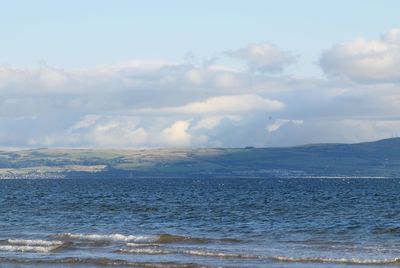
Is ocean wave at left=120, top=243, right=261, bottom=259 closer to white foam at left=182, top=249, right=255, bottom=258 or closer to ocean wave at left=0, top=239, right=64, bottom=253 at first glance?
white foam at left=182, top=249, right=255, bottom=258

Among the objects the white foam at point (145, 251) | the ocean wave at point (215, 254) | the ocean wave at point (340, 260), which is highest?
the white foam at point (145, 251)

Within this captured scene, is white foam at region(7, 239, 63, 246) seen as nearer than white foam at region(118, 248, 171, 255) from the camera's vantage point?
No

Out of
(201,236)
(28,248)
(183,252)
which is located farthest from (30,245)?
(201,236)

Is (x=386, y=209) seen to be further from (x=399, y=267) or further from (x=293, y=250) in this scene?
(x=399, y=267)

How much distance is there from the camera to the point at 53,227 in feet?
257

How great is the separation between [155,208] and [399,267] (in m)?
59.2

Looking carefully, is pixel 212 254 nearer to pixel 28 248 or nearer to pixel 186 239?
pixel 186 239

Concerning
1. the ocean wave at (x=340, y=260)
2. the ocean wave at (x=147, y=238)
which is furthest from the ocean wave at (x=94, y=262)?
the ocean wave at (x=147, y=238)

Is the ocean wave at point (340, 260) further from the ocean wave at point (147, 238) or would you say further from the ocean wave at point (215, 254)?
the ocean wave at point (147, 238)

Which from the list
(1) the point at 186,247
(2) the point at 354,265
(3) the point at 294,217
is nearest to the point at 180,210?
(3) the point at 294,217

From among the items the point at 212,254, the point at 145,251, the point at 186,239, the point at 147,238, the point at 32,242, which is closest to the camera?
the point at 212,254

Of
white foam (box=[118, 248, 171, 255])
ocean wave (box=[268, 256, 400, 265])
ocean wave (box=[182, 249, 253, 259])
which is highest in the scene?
white foam (box=[118, 248, 171, 255])

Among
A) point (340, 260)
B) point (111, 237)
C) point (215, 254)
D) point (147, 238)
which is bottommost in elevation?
point (340, 260)

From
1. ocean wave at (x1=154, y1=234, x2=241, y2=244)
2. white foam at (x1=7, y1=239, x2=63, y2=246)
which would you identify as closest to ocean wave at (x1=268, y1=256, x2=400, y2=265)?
ocean wave at (x1=154, y1=234, x2=241, y2=244)
